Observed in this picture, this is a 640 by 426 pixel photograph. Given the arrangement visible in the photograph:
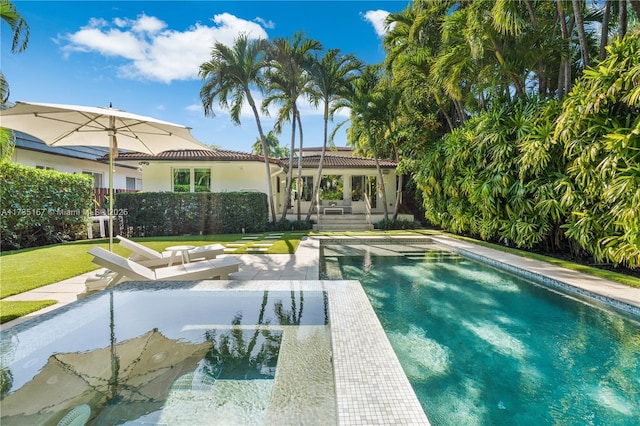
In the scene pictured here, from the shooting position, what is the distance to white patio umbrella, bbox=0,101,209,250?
618 centimetres

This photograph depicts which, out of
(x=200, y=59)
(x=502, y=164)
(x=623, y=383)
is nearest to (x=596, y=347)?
(x=623, y=383)

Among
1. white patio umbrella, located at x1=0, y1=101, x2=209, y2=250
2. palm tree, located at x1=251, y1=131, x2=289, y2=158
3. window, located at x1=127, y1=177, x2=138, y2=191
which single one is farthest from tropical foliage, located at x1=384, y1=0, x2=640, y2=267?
palm tree, located at x1=251, y1=131, x2=289, y2=158

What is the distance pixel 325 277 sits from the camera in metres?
8.21

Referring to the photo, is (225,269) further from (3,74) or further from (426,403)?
(3,74)

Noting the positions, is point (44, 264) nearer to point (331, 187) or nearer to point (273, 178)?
point (273, 178)

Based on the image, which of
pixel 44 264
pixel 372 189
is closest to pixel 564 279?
pixel 44 264

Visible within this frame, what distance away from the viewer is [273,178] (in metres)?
23.4

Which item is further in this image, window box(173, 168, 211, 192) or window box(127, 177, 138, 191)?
window box(127, 177, 138, 191)

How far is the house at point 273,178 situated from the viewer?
19094 mm

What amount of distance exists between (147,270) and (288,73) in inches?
542

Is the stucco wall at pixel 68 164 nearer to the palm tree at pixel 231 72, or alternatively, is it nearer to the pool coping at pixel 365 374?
the palm tree at pixel 231 72

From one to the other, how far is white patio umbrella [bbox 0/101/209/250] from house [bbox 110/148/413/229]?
1002 centimetres

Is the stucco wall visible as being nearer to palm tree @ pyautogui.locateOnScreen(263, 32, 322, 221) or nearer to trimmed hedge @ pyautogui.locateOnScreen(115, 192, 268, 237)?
trimmed hedge @ pyautogui.locateOnScreen(115, 192, 268, 237)

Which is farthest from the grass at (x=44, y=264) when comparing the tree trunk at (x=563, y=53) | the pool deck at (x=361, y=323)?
the tree trunk at (x=563, y=53)
